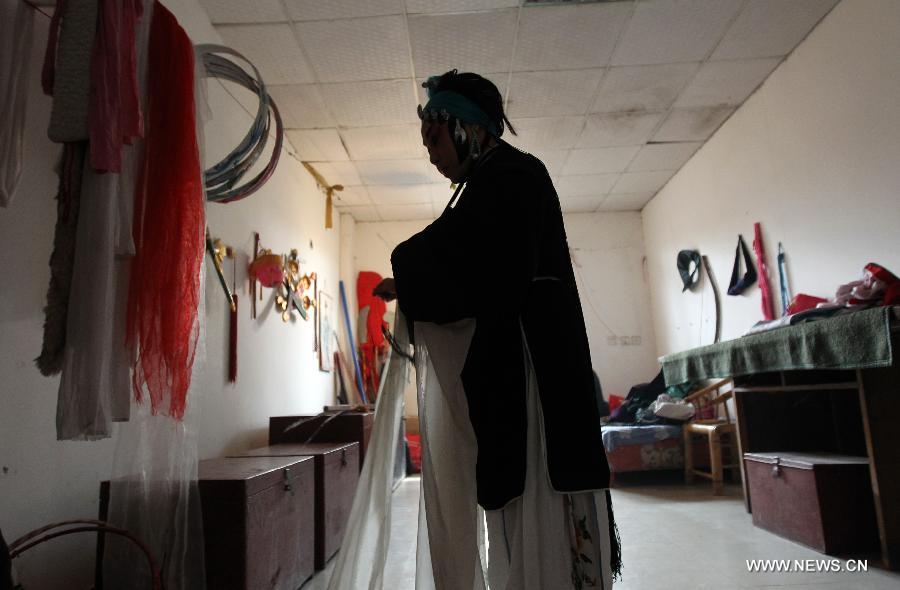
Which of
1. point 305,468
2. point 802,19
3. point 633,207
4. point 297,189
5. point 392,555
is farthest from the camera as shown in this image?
point 633,207

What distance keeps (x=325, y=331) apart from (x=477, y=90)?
4.31 m

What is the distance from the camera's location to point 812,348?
247cm

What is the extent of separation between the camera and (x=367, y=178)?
17.5ft

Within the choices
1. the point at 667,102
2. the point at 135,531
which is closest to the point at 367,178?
the point at 667,102

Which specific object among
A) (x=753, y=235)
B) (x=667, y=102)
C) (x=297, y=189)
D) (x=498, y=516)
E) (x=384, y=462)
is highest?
(x=667, y=102)

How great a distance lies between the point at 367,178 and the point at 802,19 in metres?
3.58

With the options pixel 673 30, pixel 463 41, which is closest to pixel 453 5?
pixel 463 41

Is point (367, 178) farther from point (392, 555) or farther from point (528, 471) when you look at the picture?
point (528, 471)

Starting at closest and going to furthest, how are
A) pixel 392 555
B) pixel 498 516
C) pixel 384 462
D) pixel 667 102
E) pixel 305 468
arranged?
pixel 498 516
pixel 384 462
pixel 305 468
pixel 392 555
pixel 667 102

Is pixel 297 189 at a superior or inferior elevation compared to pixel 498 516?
superior

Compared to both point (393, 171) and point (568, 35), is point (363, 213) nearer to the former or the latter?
point (393, 171)

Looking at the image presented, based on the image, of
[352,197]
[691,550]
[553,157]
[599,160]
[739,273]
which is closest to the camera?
[691,550]

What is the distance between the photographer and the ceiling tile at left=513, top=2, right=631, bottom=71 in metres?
3.06
